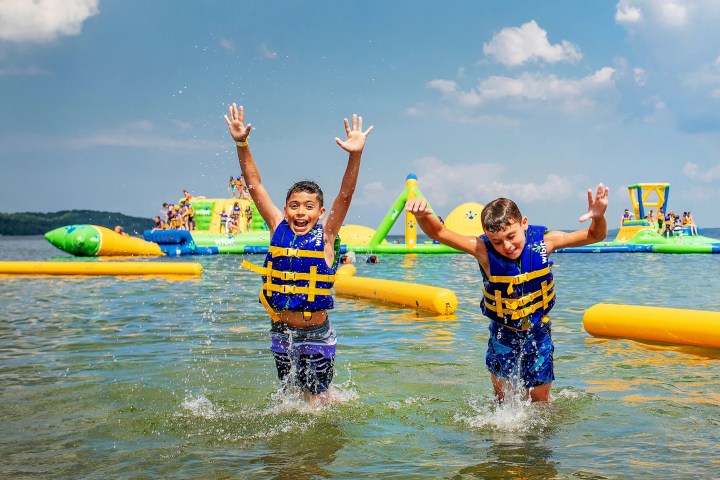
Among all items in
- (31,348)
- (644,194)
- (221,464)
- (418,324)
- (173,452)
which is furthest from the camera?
(644,194)

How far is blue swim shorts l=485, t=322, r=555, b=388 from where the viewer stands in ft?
14.2

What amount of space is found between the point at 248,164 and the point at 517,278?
5.87 ft

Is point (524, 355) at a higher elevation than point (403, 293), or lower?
higher

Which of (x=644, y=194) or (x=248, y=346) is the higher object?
(x=644, y=194)

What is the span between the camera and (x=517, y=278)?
423 centimetres

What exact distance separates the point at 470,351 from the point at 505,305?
3.03 m

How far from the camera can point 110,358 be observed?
687 centimetres

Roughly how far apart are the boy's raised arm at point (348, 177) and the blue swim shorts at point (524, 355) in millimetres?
1188

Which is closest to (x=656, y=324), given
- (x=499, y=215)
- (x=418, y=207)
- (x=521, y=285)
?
(x=521, y=285)

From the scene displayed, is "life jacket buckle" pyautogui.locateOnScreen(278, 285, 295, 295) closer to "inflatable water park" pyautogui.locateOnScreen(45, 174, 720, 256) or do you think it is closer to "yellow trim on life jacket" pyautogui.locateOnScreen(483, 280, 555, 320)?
"yellow trim on life jacket" pyautogui.locateOnScreen(483, 280, 555, 320)

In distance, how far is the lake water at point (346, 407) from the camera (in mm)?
3635

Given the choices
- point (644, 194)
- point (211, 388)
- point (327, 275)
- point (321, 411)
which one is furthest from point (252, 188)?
point (644, 194)

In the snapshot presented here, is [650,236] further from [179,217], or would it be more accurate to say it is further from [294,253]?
[294,253]

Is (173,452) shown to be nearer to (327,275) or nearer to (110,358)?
(327,275)
